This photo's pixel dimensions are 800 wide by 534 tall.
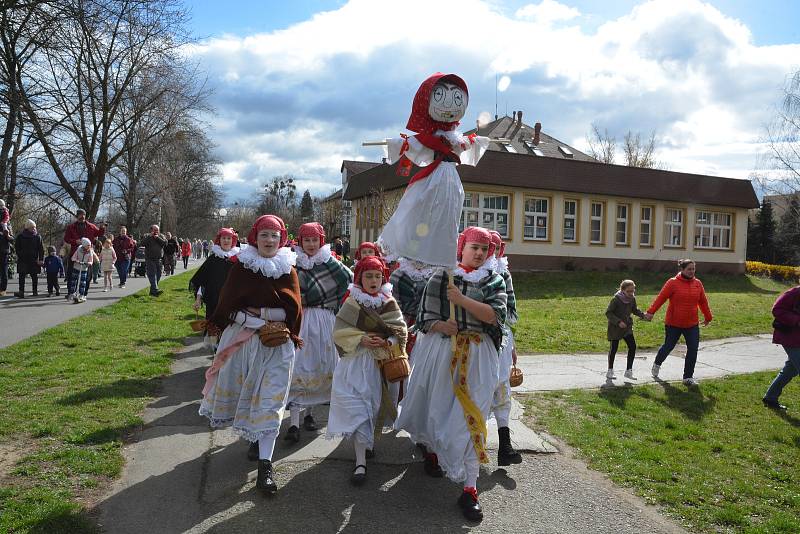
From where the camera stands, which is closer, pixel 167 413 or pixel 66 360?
pixel 167 413

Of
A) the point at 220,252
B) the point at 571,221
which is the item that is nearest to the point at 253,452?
the point at 220,252

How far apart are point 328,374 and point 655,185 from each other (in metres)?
26.7

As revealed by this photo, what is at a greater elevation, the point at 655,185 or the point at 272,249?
the point at 655,185

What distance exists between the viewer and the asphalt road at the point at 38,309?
10273mm

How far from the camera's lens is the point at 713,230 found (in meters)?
31.1

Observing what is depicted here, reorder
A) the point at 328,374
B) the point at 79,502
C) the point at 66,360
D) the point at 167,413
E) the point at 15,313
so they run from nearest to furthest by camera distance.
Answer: the point at 79,502 → the point at 328,374 → the point at 167,413 → the point at 66,360 → the point at 15,313

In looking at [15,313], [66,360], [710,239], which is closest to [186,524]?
[66,360]

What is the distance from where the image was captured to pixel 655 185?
2847 centimetres

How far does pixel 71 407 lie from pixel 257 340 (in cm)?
277

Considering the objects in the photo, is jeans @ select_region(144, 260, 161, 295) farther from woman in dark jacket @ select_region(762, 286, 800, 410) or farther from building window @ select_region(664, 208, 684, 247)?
building window @ select_region(664, 208, 684, 247)

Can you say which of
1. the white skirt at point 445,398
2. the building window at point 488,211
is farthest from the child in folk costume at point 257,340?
the building window at point 488,211

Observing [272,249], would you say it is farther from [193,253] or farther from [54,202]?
[193,253]

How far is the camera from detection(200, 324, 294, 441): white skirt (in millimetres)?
4645

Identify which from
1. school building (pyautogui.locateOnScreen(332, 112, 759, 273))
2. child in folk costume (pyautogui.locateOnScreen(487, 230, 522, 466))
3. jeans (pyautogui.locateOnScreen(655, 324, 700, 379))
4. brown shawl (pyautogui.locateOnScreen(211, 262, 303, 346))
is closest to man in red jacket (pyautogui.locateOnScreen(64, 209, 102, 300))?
school building (pyautogui.locateOnScreen(332, 112, 759, 273))
